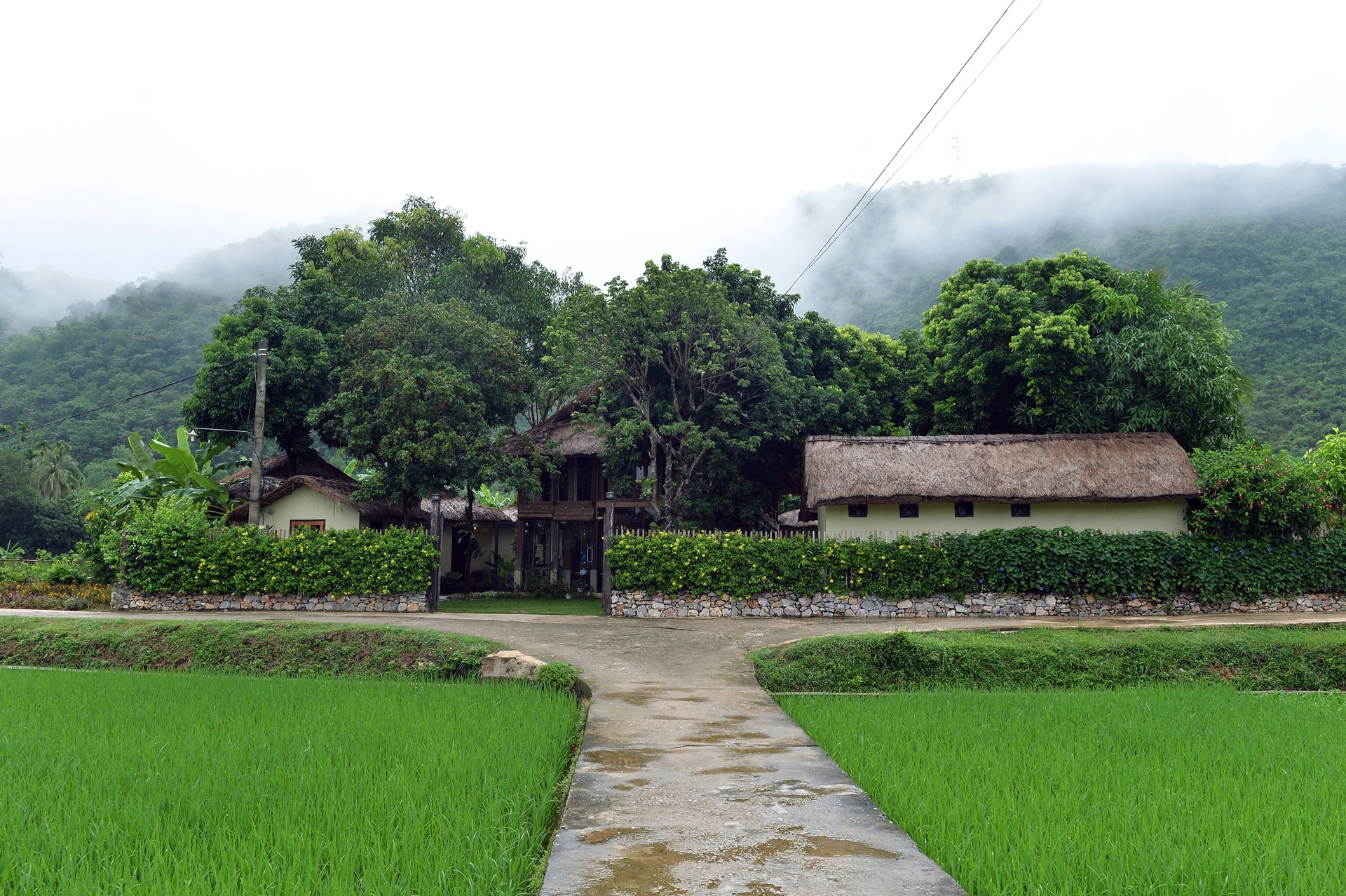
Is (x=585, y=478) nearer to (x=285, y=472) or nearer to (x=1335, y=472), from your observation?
(x=285, y=472)

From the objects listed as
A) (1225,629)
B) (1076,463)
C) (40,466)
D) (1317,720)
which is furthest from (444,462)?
(40,466)

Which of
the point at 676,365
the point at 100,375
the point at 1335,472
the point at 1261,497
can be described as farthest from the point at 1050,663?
the point at 100,375

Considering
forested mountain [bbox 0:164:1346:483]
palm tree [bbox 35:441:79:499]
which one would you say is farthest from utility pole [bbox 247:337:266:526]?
palm tree [bbox 35:441:79:499]

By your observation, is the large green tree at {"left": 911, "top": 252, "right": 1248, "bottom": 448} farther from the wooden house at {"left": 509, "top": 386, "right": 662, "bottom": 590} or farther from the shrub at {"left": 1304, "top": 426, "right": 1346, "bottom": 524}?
the wooden house at {"left": 509, "top": 386, "right": 662, "bottom": 590}

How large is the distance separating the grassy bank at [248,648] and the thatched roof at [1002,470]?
9572 millimetres

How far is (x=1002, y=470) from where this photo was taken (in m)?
17.7

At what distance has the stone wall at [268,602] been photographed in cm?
1733

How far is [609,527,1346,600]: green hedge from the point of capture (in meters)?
16.1

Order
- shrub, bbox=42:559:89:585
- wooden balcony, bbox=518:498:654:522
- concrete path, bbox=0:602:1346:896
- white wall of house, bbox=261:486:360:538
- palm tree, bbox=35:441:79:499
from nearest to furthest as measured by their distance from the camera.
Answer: concrete path, bbox=0:602:1346:896
shrub, bbox=42:559:89:585
white wall of house, bbox=261:486:360:538
wooden balcony, bbox=518:498:654:522
palm tree, bbox=35:441:79:499

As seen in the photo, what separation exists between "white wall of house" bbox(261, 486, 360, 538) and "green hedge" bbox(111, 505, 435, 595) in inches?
156

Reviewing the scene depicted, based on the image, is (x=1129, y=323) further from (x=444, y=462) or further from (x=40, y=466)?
(x=40, y=466)

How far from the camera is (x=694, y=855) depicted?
11.2 ft

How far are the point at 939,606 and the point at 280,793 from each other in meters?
14.3

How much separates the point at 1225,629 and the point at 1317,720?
16.8 ft
